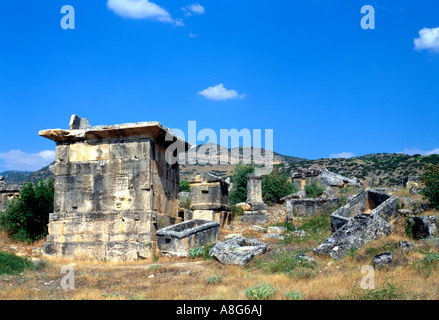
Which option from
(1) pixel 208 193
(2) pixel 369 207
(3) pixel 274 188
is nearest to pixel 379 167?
(3) pixel 274 188

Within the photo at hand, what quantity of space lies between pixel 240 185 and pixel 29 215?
36.6 feet

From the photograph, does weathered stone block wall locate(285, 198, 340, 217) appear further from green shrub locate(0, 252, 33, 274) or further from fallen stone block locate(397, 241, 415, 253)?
green shrub locate(0, 252, 33, 274)

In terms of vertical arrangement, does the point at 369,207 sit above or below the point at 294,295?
above

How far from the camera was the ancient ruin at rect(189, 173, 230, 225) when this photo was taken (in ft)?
43.3

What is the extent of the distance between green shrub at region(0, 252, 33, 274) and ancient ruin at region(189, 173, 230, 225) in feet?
19.6

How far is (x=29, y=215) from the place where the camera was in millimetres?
12086

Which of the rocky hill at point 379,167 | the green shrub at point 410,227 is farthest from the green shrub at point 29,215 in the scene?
the rocky hill at point 379,167

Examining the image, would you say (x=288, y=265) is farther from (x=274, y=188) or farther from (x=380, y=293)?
(x=274, y=188)

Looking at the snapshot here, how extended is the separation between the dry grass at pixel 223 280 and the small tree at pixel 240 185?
1168cm

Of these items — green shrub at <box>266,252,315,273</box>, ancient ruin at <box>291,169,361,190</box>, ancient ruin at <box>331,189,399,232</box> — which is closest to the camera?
green shrub at <box>266,252,315,273</box>

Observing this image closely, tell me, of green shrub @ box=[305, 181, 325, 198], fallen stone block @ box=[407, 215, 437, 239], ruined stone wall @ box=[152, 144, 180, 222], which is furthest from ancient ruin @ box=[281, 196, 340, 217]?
fallen stone block @ box=[407, 215, 437, 239]

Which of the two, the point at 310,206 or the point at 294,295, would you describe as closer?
the point at 294,295

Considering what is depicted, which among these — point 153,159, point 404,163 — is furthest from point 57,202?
point 404,163
